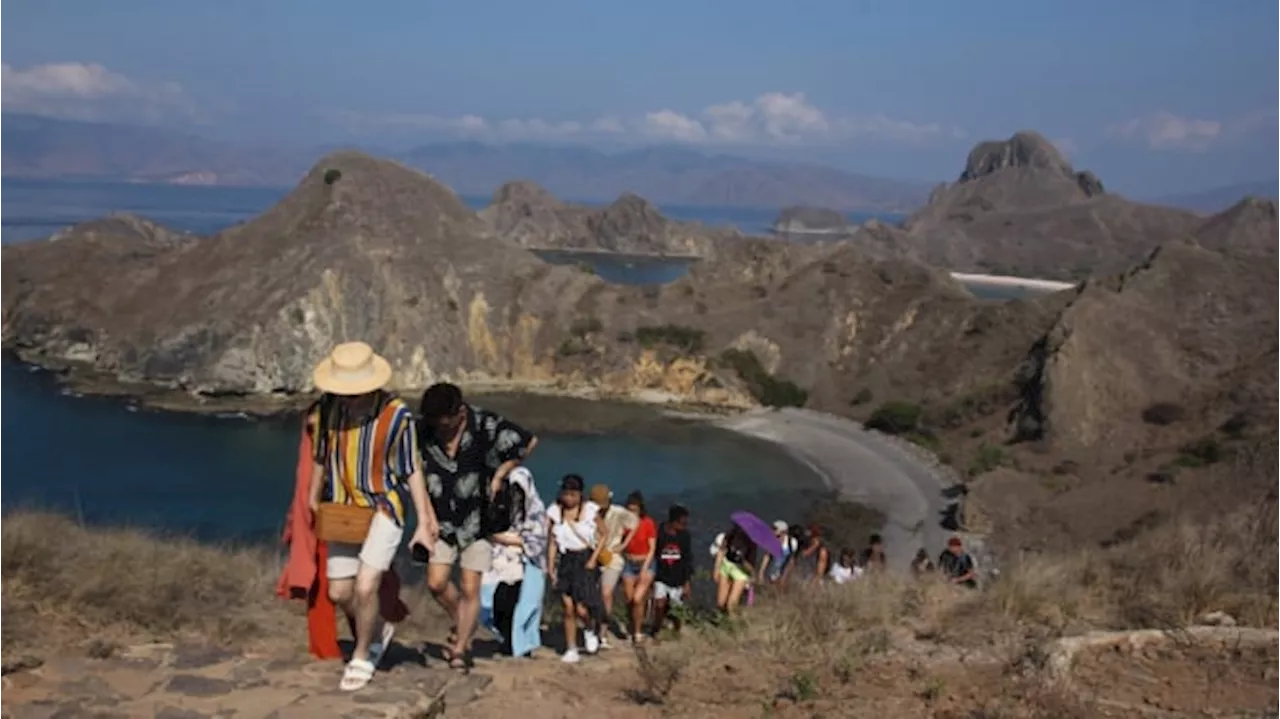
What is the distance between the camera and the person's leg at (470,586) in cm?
662

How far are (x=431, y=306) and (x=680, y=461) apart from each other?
21.0 m

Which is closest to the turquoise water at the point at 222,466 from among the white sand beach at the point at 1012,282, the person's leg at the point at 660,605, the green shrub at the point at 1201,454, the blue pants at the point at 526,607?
the green shrub at the point at 1201,454

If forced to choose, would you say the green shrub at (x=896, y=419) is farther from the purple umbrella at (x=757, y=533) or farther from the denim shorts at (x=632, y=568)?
the denim shorts at (x=632, y=568)

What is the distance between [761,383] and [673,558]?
48103mm

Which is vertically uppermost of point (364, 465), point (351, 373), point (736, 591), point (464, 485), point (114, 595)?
point (351, 373)

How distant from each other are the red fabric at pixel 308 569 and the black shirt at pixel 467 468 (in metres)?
0.48

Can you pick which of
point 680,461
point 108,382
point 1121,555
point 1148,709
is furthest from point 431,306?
point 1148,709

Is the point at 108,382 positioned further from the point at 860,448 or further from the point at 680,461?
the point at 860,448

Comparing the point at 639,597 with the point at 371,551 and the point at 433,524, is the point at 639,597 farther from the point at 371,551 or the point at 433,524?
the point at 371,551

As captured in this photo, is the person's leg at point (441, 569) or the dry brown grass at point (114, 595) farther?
the dry brown grass at point (114, 595)

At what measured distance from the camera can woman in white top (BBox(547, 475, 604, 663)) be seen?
8.38 metres

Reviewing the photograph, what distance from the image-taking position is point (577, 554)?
8.47 meters

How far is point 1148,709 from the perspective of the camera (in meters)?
5.94

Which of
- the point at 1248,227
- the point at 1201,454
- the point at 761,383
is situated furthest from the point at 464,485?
the point at 1248,227
